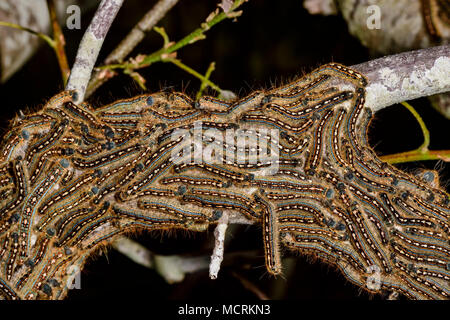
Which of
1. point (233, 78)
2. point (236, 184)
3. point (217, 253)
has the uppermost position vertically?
point (233, 78)

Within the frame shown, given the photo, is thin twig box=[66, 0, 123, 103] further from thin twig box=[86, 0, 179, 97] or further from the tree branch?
the tree branch

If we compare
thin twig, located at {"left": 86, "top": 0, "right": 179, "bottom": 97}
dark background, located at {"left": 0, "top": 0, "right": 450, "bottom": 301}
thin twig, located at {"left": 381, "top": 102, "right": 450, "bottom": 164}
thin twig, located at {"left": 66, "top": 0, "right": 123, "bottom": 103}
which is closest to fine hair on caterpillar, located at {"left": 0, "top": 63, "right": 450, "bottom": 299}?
thin twig, located at {"left": 66, "top": 0, "right": 123, "bottom": 103}

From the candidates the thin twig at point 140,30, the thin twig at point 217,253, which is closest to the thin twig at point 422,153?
the thin twig at point 217,253

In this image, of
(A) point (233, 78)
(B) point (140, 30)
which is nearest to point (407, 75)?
(B) point (140, 30)

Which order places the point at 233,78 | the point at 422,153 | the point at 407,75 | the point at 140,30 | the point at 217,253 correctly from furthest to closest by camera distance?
the point at 233,78
the point at 140,30
the point at 422,153
the point at 407,75
the point at 217,253

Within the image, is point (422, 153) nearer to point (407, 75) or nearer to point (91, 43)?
point (407, 75)

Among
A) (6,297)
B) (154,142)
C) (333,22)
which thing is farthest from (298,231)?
(333,22)

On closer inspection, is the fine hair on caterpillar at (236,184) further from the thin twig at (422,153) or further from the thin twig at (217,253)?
the thin twig at (422,153)
